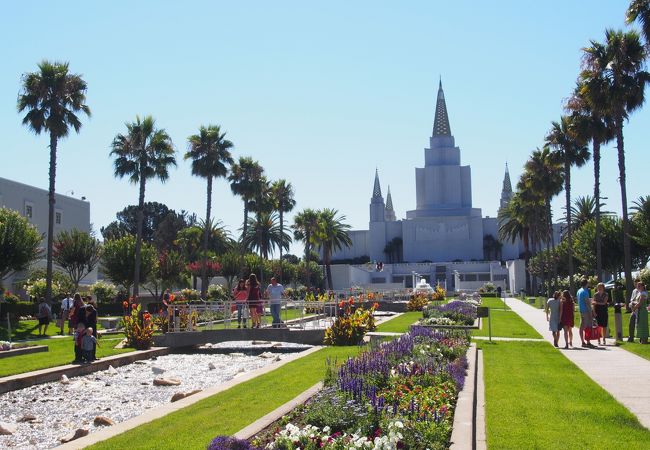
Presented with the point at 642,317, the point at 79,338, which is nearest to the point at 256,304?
the point at 79,338

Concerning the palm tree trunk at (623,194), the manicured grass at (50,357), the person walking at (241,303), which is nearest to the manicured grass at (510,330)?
the palm tree trunk at (623,194)

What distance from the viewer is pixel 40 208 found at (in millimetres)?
53031

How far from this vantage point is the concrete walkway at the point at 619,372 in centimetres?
1062

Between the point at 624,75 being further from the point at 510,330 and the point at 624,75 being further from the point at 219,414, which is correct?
the point at 219,414

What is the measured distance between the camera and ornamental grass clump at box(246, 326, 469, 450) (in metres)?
6.74

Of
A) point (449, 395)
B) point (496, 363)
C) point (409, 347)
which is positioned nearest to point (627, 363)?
point (496, 363)

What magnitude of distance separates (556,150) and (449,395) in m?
38.5

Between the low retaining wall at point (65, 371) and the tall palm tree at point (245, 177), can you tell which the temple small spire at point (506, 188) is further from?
the low retaining wall at point (65, 371)

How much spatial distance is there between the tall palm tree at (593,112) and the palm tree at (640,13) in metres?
3.70

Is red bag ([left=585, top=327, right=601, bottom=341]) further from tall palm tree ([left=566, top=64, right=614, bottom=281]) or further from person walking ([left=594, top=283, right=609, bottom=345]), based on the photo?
tall palm tree ([left=566, top=64, right=614, bottom=281])

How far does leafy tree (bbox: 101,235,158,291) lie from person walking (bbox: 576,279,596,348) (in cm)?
2951

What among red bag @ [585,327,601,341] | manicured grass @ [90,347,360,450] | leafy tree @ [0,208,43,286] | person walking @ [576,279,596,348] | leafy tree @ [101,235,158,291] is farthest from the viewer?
leafy tree @ [101,235,158,291]

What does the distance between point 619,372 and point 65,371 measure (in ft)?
39.6

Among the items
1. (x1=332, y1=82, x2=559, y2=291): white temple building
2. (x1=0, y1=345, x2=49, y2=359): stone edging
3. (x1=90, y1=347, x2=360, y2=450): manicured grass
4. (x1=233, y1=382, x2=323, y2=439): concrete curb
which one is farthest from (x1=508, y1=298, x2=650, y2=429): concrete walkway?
(x1=332, y1=82, x2=559, y2=291): white temple building
